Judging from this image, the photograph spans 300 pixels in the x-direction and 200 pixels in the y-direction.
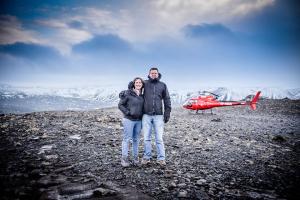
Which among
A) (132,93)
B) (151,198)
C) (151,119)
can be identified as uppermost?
(132,93)

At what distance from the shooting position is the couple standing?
22.9 feet

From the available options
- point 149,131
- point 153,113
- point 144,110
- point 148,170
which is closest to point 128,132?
point 149,131

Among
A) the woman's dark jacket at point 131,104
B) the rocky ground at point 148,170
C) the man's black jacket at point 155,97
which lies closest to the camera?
the rocky ground at point 148,170

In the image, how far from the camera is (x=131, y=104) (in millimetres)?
6957

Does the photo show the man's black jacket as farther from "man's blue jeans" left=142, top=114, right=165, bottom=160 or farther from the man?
"man's blue jeans" left=142, top=114, right=165, bottom=160

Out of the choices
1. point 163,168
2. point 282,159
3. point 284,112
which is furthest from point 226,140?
point 284,112

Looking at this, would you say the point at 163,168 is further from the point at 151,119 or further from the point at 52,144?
the point at 52,144

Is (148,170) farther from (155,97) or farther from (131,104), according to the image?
(155,97)

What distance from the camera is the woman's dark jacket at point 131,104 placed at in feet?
22.7

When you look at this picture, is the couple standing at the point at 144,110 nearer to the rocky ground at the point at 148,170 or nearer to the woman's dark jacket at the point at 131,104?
the woman's dark jacket at the point at 131,104

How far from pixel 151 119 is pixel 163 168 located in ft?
5.26

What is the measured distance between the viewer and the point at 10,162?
6.75 m

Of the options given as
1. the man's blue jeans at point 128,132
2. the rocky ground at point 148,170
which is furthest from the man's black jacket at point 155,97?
the rocky ground at point 148,170

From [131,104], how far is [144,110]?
486 millimetres
